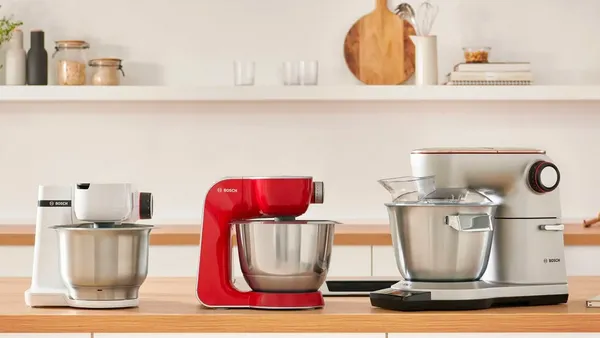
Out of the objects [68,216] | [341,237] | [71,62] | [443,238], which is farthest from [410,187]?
[71,62]

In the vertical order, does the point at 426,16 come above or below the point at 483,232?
above

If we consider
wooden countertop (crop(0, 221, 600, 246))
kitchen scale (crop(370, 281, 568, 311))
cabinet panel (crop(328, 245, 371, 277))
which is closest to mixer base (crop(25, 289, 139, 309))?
kitchen scale (crop(370, 281, 568, 311))

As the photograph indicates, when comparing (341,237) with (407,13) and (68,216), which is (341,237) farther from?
(68,216)

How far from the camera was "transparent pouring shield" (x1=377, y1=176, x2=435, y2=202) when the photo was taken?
5.82 feet

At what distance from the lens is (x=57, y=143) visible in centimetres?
425

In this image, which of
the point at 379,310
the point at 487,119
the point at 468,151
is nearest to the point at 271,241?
the point at 379,310

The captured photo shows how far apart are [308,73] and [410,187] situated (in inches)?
89.6

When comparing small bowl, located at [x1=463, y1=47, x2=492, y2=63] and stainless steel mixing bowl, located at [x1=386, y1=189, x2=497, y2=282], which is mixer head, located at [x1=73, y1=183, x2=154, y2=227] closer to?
stainless steel mixing bowl, located at [x1=386, y1=189, x2=497, y2=282]

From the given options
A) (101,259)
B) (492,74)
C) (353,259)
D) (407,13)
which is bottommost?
(353,259)

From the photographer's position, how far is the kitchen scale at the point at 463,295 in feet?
5.50

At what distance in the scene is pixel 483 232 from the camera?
174 centimetres

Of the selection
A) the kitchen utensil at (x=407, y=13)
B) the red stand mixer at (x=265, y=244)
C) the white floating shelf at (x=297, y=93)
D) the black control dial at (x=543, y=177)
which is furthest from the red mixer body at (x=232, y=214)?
the kitchen utensil at (x=407, y=13)

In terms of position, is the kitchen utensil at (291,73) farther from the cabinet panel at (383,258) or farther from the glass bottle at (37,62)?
the glass bottle at (37,62)

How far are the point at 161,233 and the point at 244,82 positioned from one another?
808 mm
